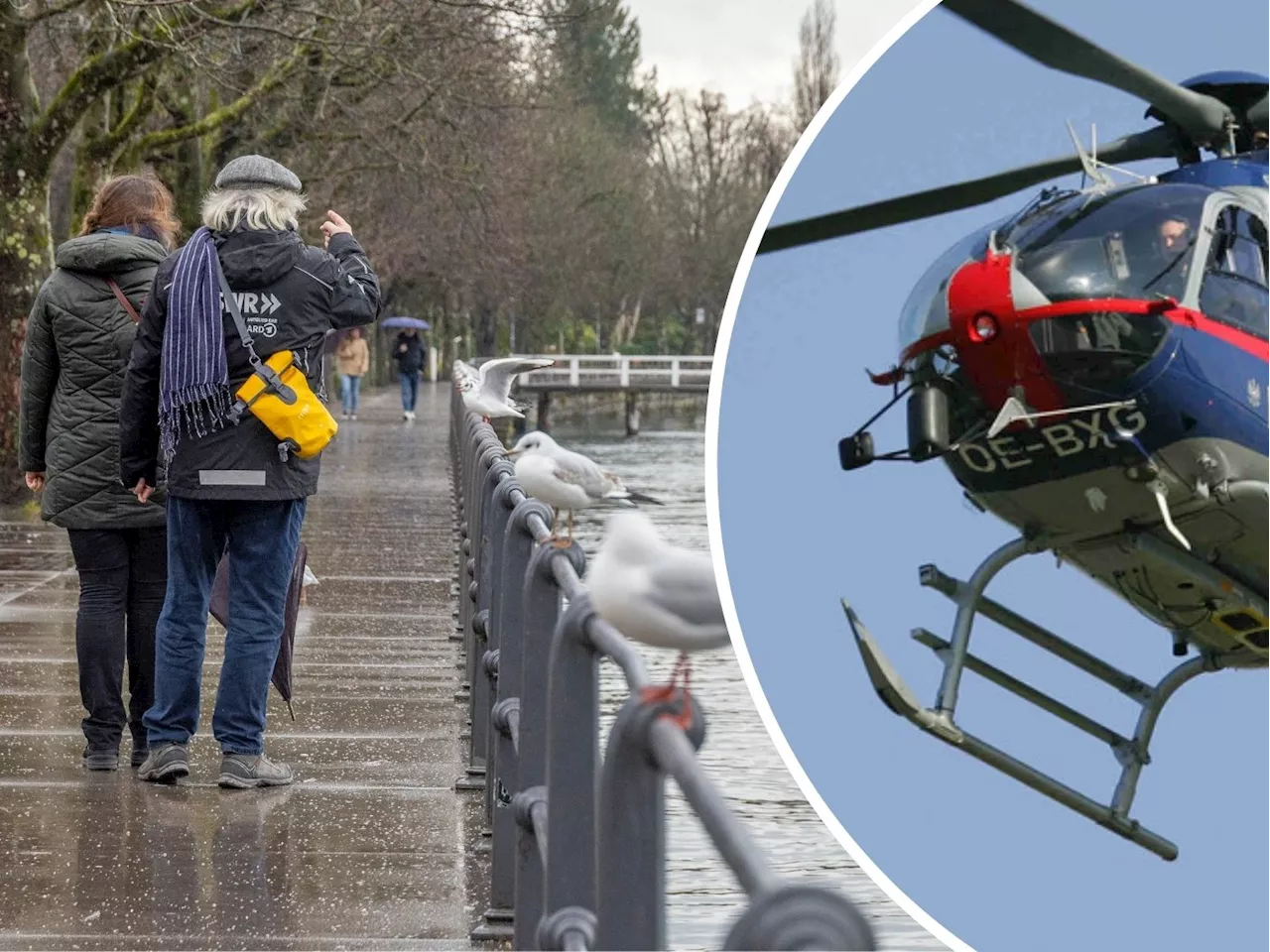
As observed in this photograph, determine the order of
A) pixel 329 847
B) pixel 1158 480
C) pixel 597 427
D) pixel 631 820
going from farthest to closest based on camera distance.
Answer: pixel 597 427 → pixel 1158 480 → pixel 329 847 → pixel 631 820

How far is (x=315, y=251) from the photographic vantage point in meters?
7.35

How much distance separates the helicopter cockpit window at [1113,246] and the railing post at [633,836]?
4730 millimetres

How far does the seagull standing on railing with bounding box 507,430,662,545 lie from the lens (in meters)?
9.47

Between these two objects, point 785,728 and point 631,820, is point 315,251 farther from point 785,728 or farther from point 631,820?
point 631,820

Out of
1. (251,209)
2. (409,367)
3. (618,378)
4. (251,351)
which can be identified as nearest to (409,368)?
(409,367)

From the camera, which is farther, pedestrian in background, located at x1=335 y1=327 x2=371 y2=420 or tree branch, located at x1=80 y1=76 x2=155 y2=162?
pedestrian in background, located at x1=335 y1=327 x2=371 y2=420

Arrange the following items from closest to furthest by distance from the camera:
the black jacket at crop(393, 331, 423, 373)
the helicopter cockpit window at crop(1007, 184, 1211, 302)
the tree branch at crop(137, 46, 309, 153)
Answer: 1. the helicopter cockpit window at crop(1007, 184, 1211, 302)
2. the tree branch at crop(137, 46, 309, 153)
3. the black jacket at crop(393, 331, 423, 373)

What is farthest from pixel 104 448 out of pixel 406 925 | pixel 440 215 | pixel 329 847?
pixel 440 215

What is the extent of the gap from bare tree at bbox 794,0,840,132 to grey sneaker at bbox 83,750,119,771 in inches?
3110

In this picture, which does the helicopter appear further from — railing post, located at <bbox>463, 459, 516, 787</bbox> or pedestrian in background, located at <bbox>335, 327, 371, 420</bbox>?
pedestrian in background, located at <bbox>335, 327, 371, 420</bbox>

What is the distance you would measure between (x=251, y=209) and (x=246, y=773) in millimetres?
1836

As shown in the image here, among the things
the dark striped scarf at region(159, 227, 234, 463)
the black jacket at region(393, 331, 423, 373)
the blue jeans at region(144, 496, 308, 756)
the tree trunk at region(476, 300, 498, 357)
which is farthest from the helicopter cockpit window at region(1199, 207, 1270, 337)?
the tree trunk at region(476, 300, 498, 357)

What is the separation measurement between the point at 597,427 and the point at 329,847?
214ft

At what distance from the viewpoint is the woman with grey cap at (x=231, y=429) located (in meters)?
7.19
